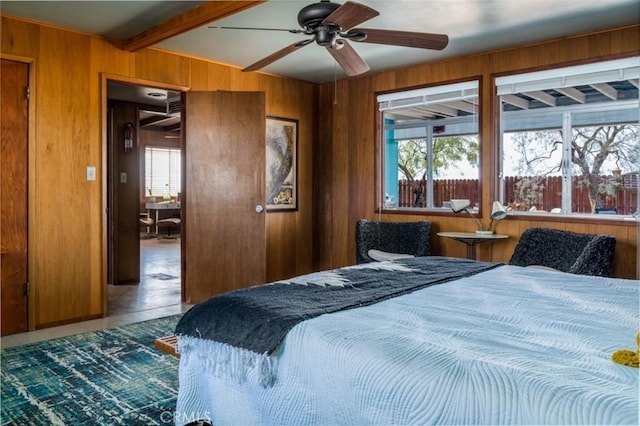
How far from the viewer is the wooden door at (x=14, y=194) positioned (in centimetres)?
374

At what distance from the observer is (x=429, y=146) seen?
5461mm

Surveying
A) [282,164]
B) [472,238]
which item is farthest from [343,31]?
[282,164]

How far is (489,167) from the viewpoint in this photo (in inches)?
185

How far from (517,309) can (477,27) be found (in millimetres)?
2928

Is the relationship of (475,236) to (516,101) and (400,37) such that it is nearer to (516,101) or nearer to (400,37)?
(516,101)

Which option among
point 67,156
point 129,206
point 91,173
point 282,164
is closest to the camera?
point 67,156

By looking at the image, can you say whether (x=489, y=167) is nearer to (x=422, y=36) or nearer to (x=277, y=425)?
(x=422, y=36)

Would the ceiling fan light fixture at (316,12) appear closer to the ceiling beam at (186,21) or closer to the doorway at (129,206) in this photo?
the ceiling beam at (186,21)

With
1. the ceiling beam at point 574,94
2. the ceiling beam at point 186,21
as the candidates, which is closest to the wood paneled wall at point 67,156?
the ceiling beam at point 186,21

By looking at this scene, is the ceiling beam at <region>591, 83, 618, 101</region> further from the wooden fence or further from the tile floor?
the tile floor

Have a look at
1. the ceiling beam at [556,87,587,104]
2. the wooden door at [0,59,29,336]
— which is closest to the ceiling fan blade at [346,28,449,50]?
the ceiling beam at [556,87,587,104]

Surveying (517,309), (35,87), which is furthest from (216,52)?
(517,309)

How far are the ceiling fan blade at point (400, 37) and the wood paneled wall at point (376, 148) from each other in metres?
1.89

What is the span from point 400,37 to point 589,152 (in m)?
2.52
